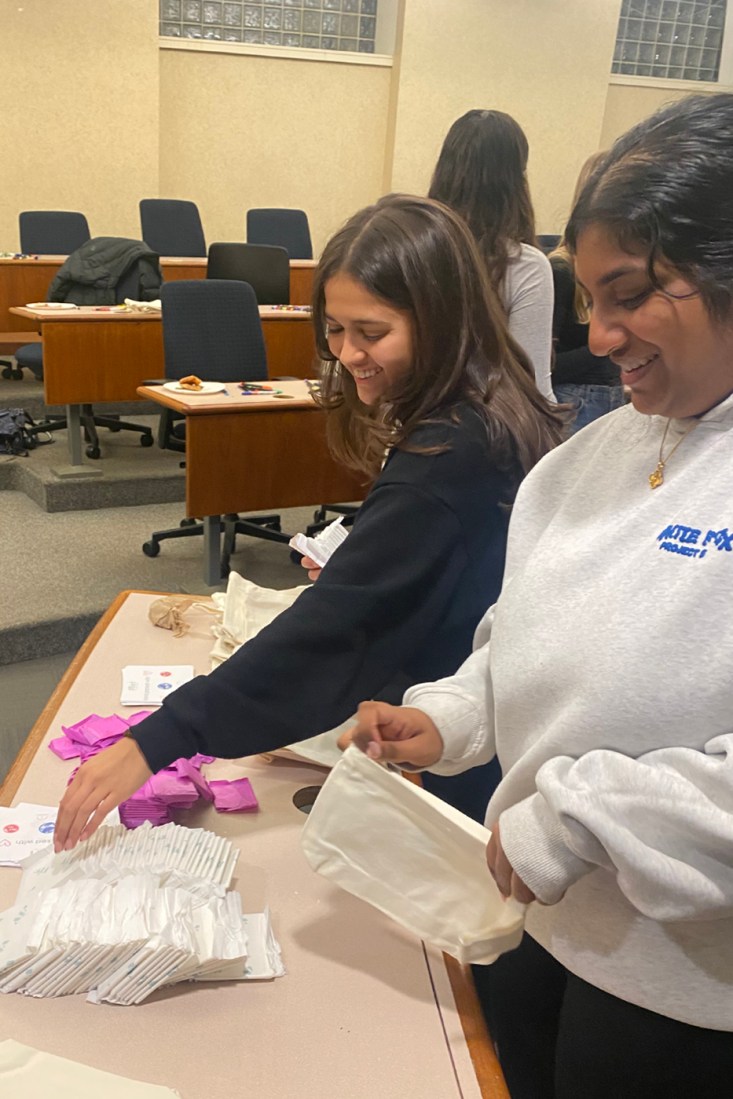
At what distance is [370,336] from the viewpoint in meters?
1.23

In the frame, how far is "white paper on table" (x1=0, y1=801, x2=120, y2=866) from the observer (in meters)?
1.02

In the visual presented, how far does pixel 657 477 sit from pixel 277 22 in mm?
8822

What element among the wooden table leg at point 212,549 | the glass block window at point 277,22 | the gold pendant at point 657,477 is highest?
the glass block window at point 277,22

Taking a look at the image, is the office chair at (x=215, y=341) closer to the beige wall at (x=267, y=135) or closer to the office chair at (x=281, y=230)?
the office chair at (x=281, y=230)

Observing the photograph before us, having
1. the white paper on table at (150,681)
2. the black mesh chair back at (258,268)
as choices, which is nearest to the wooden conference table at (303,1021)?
the white paper on table at (150,681)

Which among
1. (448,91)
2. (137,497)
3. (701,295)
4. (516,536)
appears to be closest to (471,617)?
Result: (516,536)

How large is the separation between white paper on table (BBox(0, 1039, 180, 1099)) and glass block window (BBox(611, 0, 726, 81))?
10196 millimetres

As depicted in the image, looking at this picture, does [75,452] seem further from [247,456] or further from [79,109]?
[79,109]

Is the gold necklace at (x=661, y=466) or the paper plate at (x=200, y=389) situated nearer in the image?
the gold necklace at (x=661, y=466)

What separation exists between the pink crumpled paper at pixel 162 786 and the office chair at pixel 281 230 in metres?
6.11

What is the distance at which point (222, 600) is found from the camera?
65.4 inches

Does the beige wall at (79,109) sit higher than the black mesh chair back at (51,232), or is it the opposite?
the beige wall at (79,109)

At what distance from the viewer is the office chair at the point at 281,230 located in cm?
686

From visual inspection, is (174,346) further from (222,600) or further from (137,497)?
(222,600)
